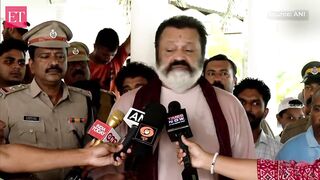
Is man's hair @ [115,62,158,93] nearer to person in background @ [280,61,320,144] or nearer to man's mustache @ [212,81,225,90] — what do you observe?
man's mustache @ [212,81,225,90]

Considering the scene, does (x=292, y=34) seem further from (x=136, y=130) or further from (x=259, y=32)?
(x=136, y=130)

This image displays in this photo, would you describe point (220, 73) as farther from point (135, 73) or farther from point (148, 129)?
point (148, 129)

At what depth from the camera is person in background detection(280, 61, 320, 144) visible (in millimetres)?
3920

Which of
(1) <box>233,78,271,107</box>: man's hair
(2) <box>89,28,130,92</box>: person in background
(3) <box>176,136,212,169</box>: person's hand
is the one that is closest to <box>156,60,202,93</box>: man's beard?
(3) <box>176,136,212,169</box>: person's hand

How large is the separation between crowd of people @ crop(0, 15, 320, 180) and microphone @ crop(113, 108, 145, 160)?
0.02m

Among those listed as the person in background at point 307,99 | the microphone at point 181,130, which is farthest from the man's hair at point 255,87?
the microphone at point 181,130

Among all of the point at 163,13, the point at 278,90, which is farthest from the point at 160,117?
the point at 278,90

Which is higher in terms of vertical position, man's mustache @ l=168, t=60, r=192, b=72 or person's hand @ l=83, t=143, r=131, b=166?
man's mustache @ l=168, t=60, r=192, b=72

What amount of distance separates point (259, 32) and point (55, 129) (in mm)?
4446

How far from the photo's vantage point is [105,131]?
2.14m

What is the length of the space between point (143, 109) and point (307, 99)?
231 centimetres

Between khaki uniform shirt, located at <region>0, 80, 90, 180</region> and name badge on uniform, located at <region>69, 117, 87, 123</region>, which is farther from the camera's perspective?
name badge on uniform, located at <region>69, 117, 87, 123</region>

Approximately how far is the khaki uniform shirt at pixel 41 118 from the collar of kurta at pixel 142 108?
567 millimetres

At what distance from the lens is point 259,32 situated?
6.96m
